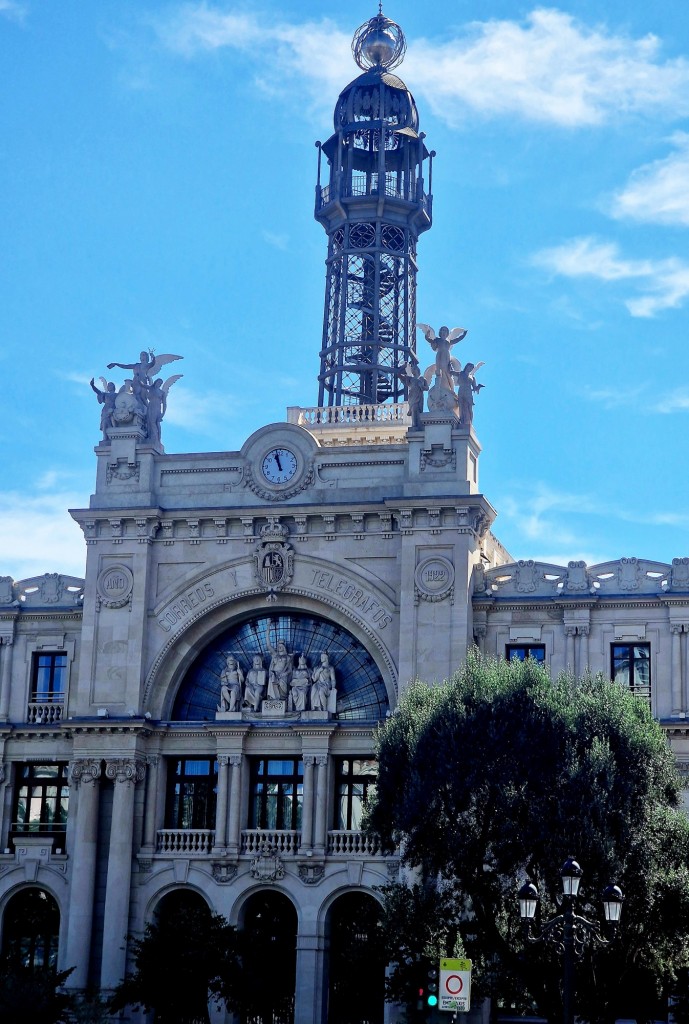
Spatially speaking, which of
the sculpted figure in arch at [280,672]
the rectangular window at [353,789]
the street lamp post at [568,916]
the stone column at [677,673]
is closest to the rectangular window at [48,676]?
the sculpted figure in arch at [280,672]

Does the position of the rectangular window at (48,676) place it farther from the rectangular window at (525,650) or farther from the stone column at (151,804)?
the rectangular window at (525,650)

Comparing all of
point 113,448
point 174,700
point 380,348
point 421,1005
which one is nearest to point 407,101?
point 380,348

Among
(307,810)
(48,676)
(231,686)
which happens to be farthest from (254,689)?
(48,676)

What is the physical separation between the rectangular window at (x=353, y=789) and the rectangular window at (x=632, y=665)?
9483mm

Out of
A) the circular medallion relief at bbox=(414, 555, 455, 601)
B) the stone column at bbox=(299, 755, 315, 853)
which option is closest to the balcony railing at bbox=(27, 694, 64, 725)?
the stone column at bbox=(299, 755, 315, 853)

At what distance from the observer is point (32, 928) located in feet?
229

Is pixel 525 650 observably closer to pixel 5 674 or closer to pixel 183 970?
pixel 183 970

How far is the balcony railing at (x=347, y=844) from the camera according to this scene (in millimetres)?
65688

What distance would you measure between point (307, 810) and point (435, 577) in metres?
9.63

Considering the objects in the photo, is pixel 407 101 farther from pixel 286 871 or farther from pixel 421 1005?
pixel 421 1005

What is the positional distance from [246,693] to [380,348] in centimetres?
2298

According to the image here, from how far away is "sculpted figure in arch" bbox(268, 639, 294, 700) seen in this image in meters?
68.1

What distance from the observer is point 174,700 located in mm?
70250

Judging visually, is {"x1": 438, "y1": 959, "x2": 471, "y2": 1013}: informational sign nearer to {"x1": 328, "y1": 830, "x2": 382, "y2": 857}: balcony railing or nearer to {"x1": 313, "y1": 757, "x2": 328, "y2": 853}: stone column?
{"x1": 328, "y1": 830, "x2": 382, "y2": 857}: balcony railing
